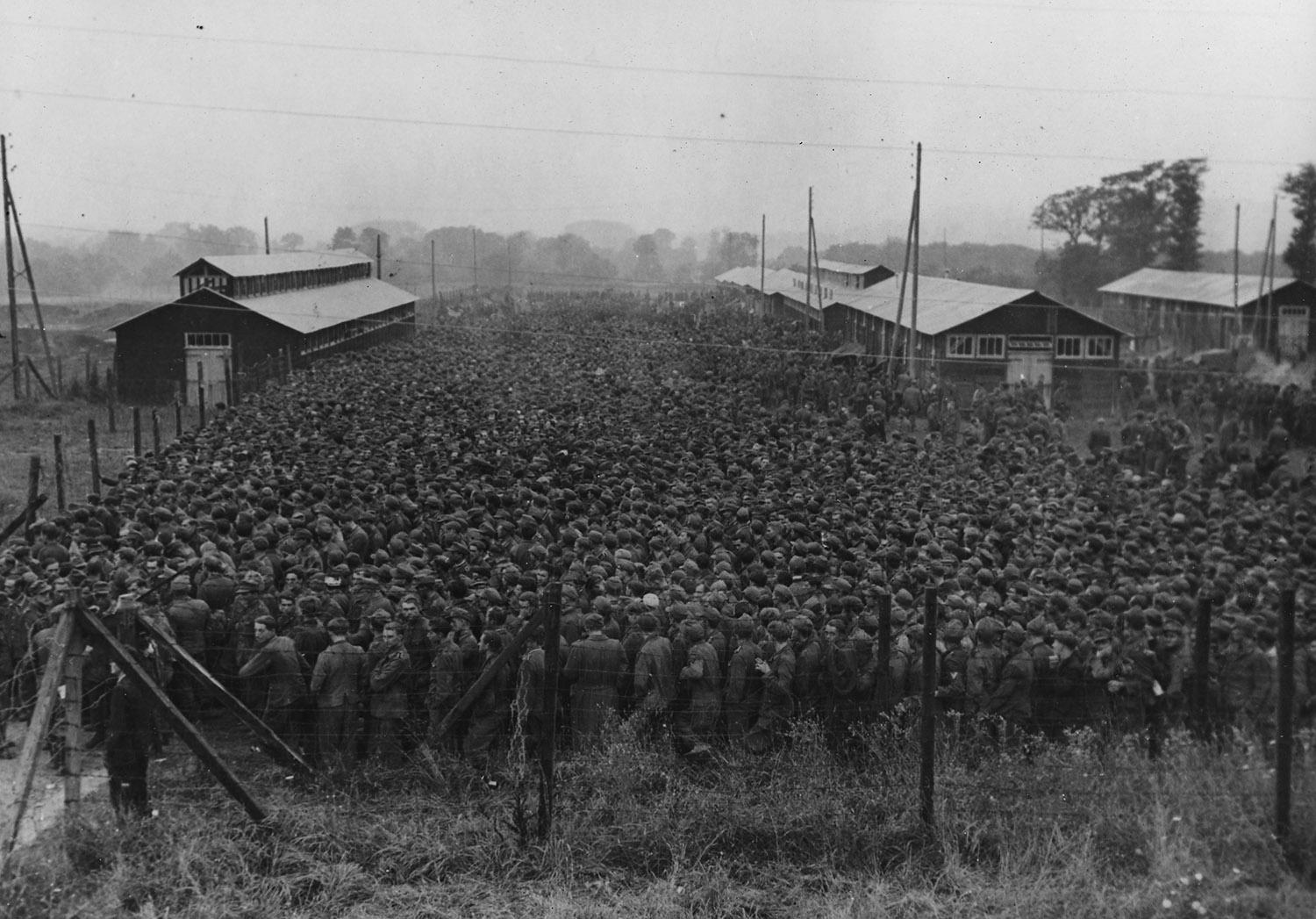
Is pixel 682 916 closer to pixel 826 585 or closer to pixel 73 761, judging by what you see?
pixel 73 761

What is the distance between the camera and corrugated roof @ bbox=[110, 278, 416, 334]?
34.4 metres

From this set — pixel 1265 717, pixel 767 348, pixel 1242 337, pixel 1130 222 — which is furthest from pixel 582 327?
pixel 1265 717

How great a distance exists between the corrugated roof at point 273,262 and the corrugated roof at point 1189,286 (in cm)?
2935

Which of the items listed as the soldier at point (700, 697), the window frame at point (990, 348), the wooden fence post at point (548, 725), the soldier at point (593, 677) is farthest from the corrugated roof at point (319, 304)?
the wooden fence post at point (548, 725)

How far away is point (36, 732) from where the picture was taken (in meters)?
6.12

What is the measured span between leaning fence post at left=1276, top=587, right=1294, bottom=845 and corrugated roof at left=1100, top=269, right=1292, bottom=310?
2727cm

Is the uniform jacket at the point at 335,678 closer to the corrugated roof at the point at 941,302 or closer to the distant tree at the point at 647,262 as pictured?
the corrugated roof at the point at 941,302

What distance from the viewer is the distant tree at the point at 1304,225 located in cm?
2242

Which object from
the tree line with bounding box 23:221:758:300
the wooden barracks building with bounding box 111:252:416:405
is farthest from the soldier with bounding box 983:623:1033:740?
the tree line with bounding box 23:221:758:300

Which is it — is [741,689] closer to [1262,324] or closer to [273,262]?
[1262,324]

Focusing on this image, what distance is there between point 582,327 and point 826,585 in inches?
1620

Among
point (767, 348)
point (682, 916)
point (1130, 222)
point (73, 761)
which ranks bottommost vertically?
point (682, 916)

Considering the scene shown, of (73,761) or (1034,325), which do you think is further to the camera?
(1034,325)

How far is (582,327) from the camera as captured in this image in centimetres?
5147
